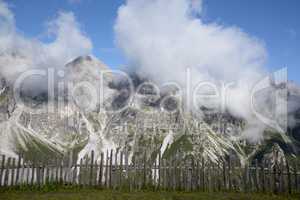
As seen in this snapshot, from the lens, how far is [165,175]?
67.2 feet

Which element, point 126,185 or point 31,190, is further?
point 126,185

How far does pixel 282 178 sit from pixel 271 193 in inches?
52.5

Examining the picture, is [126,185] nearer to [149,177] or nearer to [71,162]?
[149,177]

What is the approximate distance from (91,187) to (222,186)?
8234mm

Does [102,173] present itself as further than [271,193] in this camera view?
Yes

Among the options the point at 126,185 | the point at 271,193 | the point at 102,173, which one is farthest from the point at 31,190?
the point at 271,193

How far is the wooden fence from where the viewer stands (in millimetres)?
20234

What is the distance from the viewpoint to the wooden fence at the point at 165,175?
66.4 ft

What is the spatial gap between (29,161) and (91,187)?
4702 millimetres

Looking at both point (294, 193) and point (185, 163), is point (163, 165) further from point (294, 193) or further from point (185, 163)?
point (294, 193)

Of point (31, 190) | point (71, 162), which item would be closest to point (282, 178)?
point (71, 162)

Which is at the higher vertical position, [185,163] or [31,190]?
[185,163]

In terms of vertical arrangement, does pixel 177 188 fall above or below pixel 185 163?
below

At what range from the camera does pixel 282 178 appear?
65.8 ft
